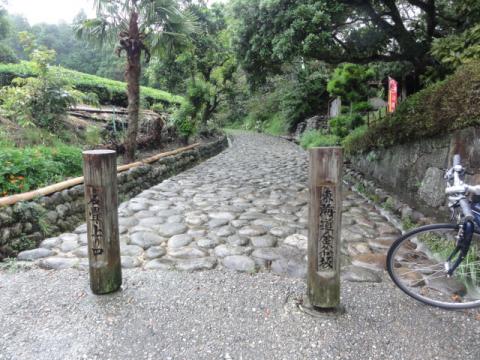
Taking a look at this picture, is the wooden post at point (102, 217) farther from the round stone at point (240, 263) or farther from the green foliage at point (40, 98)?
the green foliage at point (40, 98)

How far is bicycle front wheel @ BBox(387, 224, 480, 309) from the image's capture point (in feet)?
8.69

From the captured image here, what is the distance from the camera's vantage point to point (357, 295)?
2.76 m

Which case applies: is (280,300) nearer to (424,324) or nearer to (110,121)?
(424,324)

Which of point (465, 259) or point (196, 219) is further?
point (196, 219)

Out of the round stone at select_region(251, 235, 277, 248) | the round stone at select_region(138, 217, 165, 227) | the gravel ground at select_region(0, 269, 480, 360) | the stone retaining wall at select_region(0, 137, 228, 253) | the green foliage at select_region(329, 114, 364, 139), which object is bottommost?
the gravel ground at select_region(0, 269, 480, 360)

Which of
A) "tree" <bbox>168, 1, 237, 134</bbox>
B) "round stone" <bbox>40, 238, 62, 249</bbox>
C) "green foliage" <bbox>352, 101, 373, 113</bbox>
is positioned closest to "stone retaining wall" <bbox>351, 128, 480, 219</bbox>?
"round stone" <bbox>40, 238, 62, 249</bbox>

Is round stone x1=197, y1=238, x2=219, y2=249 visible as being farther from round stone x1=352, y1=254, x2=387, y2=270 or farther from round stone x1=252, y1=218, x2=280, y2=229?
round stone x1=352, y1=254, x2=387, y2=270

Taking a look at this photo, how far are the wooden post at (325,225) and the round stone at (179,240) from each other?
183cm

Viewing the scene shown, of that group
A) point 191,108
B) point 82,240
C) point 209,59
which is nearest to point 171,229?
point 82,240

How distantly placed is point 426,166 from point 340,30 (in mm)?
3286

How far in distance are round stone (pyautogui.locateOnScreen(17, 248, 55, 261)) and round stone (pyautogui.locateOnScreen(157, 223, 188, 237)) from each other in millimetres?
1274

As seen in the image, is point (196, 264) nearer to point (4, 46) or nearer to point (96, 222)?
point (96, 222)

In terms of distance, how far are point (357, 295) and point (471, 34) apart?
4206 millimetres

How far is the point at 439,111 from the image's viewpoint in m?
3.96
